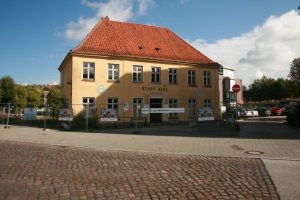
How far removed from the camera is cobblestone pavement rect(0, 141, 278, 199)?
6570mm

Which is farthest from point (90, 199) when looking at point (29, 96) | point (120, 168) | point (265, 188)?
point (29, 96)

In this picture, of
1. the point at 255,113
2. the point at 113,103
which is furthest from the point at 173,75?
the point at 255,113

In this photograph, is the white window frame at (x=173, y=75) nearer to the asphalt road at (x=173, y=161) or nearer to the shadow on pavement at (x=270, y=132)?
the shadow on pavement at (x=270, y=132)

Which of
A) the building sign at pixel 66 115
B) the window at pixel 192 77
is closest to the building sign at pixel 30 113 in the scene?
the building sign at pixel 66 115

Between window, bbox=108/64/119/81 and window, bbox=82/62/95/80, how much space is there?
1566mm

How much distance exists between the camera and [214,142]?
15.3 meters

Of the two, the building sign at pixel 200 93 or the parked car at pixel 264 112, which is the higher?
the building sign at pixel 200 93

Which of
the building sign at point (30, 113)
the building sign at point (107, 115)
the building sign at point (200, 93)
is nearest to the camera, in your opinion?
the building sign at point (107, 115)

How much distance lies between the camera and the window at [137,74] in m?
31.6

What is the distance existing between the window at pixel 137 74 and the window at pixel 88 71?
4.06m

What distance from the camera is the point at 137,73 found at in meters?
31.8

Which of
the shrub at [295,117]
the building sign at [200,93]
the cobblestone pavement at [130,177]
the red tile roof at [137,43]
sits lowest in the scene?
the cobblestone pavement at [130,177]

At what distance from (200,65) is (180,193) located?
1166 inches

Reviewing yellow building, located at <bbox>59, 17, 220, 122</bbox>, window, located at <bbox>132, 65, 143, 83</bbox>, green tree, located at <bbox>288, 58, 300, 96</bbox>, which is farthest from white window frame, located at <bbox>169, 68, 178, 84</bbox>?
green tree, located at <bbox>288, 58, 300, 96</bbox>
